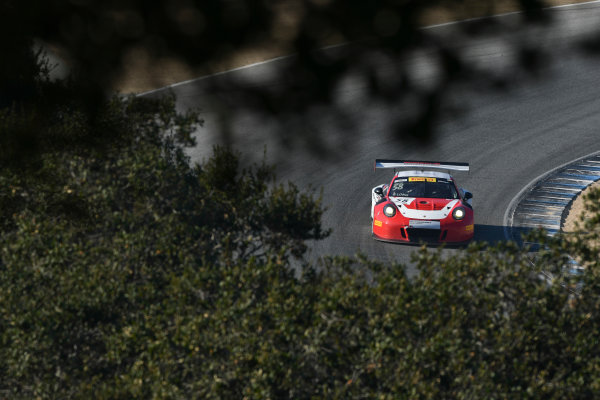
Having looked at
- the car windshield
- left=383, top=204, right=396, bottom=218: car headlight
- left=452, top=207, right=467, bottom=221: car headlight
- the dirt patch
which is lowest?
left=452, top=207, right=467, bottom=221: car headlight

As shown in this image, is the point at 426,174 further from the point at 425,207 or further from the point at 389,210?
the point at 389,210

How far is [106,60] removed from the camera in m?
1.89

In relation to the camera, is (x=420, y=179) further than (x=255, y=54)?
Yes

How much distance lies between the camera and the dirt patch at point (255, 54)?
6.20 ft

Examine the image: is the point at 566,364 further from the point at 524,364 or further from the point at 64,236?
the point at 64,236

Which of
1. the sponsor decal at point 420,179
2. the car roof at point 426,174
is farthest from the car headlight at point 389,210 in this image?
the car roof at point 426,174

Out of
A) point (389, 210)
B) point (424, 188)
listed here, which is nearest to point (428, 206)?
point (424, 188)

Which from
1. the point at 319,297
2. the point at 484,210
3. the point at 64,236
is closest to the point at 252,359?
the point at 319,297

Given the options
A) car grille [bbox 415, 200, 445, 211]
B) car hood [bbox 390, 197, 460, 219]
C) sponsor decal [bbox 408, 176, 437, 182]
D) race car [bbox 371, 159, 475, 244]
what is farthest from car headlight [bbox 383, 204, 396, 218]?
sponsor decal [bbox 408, 176, 437, 182]

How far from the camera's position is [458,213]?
1328cm

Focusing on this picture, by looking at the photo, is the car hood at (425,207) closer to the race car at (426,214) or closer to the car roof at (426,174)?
the race car at (426,214)

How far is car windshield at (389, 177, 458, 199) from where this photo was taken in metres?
13.9

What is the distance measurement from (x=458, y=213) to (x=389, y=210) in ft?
4.23

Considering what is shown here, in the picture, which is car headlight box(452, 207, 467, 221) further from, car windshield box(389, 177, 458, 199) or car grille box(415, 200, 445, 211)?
car windshield box(389, 177, 458, 199)
